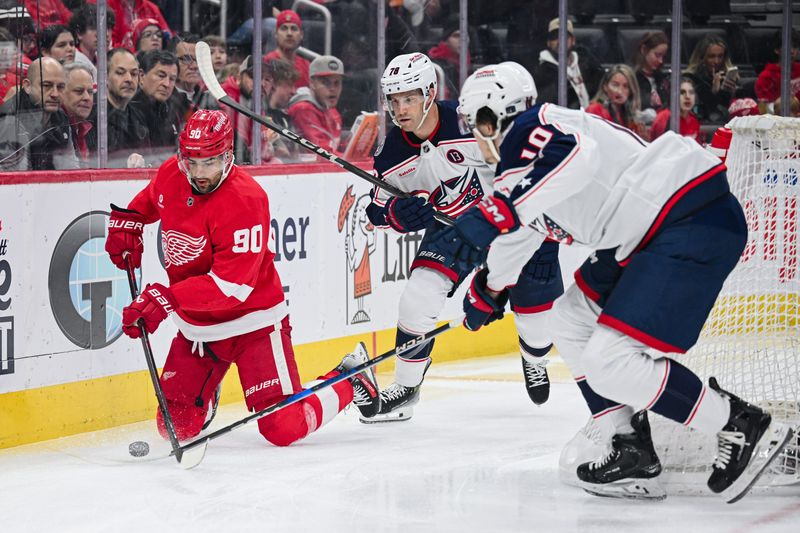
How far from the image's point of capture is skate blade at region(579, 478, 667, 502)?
285 centimetres

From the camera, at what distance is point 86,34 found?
12.4ft

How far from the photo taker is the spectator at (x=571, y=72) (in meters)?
5.79

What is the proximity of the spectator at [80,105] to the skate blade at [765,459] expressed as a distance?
2180 millimetres

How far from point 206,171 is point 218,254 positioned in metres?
0.23

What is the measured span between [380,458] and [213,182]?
896mm

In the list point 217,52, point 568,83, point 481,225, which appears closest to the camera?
point 481,225

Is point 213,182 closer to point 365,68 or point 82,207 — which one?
point 82,207

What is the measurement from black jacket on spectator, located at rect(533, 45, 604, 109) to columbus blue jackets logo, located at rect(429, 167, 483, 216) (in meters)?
2.00

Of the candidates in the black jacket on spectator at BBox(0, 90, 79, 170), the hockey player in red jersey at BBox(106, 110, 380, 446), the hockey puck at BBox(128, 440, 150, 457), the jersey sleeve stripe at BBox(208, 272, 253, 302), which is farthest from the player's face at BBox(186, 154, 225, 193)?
the hockey puck at BBox(128, 440, 150, 457)

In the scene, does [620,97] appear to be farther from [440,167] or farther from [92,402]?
[92,402]

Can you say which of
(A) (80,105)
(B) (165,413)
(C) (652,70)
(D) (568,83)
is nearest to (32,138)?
(A) (80,105)

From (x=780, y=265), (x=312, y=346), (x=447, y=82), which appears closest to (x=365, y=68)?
(x=447, y=82)

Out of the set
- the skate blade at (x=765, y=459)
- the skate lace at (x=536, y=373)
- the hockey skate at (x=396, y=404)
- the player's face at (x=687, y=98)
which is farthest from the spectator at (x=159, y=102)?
the player's face at (x=687, y=98)

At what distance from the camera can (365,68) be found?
16.7 ft
